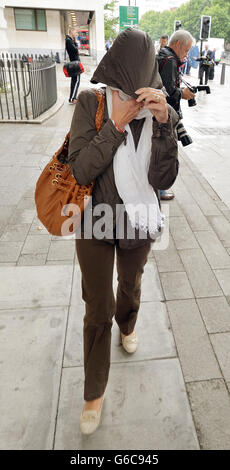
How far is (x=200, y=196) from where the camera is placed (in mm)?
5051

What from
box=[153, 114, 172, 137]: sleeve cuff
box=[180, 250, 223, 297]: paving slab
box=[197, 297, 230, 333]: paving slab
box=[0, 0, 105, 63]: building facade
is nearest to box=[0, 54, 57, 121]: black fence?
box=[180, 250, 223, 297]: paving slab

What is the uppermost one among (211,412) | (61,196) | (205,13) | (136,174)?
(205,13)

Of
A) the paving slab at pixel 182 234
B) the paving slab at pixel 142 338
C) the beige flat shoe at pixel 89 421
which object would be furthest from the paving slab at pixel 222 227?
the beige flat shoe at pixel 89 421

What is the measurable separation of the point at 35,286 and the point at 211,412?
5.60 ft

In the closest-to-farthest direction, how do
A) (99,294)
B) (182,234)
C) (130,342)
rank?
(99,294)
(130,342)
(182,234)

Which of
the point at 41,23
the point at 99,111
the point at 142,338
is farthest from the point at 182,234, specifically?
the point at 41,23

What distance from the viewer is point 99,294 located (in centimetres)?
179

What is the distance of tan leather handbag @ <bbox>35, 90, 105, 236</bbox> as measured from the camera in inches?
66.2

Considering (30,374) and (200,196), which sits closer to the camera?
(30,374)

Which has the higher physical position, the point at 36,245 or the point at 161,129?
the point at 161,129

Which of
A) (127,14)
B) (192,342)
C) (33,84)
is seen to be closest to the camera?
(192,342)

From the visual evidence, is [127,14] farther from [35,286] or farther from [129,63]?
[129,63]

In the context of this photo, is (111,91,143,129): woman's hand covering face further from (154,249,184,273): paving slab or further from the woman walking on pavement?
(154,249,184,273): paving slab
